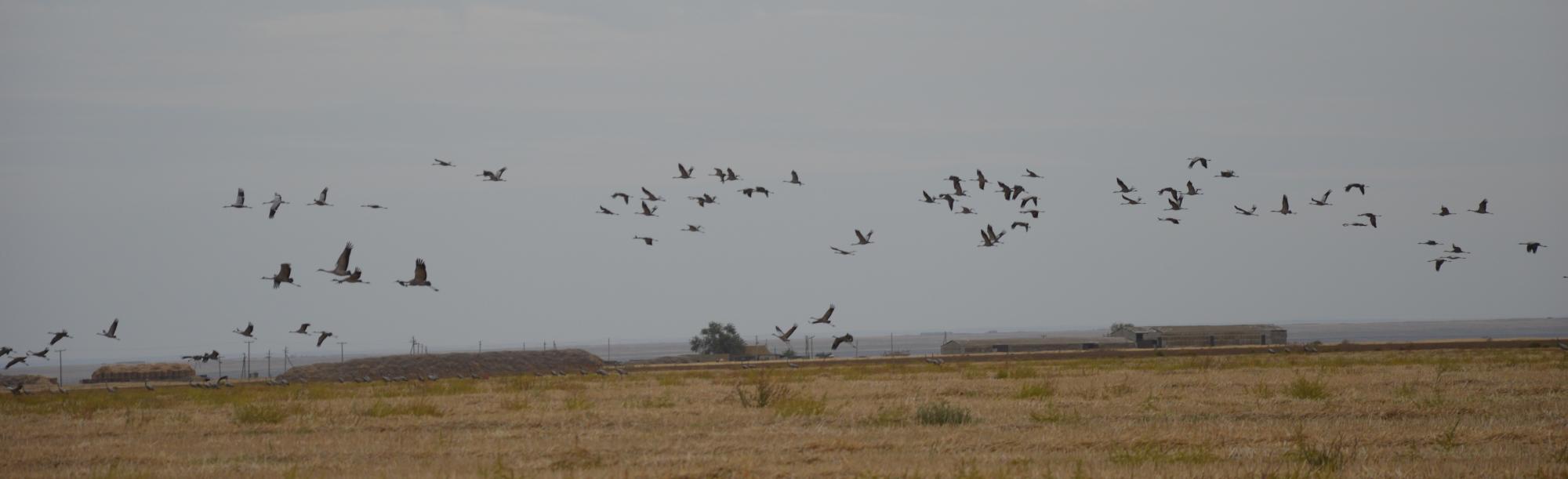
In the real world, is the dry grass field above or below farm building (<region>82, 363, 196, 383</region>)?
above

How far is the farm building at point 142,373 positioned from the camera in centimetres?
8962

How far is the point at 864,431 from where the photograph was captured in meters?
20.4

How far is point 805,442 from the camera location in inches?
720

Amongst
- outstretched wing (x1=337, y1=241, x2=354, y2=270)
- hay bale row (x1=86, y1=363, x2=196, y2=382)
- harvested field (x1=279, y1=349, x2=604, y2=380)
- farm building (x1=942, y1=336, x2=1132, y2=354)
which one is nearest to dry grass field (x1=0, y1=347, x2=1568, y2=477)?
outstretched wing (x1=337, y1=241, x2=354, y2=270)

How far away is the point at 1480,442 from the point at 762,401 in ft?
45.3

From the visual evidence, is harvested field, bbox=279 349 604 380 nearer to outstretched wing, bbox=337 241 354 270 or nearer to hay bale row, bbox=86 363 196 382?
hay bale row, bbox=86 363 196 382

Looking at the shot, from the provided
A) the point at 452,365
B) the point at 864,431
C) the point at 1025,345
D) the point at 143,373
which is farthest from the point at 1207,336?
the point at 864,431

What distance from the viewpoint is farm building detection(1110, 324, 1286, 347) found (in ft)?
337

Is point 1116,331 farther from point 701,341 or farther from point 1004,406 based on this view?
point 1004,406

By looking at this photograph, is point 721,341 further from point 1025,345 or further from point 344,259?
point 344,259

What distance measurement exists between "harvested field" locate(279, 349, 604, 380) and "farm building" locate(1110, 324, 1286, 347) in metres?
46.5

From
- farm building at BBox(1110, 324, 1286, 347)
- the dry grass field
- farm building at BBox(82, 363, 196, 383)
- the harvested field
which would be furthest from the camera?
farm building at BBox(1110, 324, 1286, 347)

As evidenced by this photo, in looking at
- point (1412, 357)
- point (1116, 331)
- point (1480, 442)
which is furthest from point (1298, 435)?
point (1116, 331)

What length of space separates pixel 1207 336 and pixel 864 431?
3502 inches
